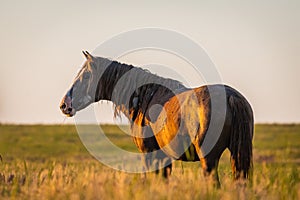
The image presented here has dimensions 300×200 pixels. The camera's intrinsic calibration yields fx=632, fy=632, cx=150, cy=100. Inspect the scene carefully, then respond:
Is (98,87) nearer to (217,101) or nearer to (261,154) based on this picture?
(217,101)

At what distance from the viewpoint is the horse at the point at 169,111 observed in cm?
821

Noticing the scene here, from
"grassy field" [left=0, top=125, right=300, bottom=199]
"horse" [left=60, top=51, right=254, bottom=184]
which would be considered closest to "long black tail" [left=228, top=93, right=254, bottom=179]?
"horse" [left=60, top=51, right=254, bottom=184]

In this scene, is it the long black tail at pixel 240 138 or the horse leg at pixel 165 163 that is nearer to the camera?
the long black tail at pixel 240 138

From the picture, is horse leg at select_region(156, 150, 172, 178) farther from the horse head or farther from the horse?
the horse head

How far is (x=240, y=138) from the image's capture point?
819 centimetres

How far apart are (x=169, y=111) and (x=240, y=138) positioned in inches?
50.4

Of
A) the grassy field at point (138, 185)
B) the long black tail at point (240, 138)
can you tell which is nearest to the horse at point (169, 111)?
the long black tail at point (240, 138)

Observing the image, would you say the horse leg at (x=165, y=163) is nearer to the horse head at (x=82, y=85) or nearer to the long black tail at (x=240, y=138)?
the long black tail at (x=240, y=138)

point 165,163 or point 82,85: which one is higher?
point 82,85

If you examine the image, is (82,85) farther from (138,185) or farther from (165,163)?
(138,185)

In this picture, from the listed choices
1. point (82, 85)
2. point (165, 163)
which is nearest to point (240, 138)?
point (165, 163)

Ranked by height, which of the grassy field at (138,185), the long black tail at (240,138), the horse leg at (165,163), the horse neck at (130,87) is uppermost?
the horse neck at (130,87)

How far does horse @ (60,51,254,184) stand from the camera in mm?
8211

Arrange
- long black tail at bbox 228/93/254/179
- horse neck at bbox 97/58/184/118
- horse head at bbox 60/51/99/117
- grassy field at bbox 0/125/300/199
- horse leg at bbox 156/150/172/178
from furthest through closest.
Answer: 1. horse head at bbox 60/51/99/117
2. horse neck at bbox 97/58/184/118
3. horse leg at bbox 156/150/172/178
4. long black tail at bbox 228/93/254/179
5. grassy field at bbox 0/125/300/199
